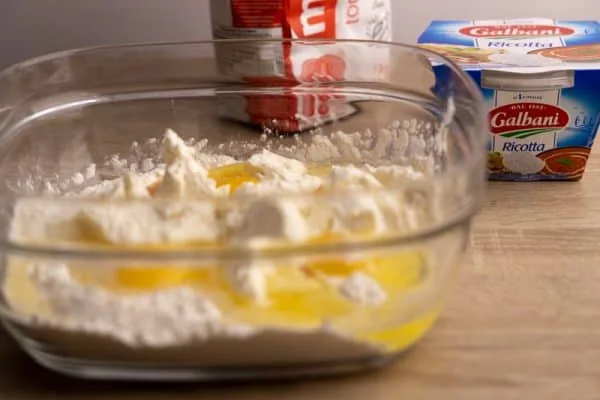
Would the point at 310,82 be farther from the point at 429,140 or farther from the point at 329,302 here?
the point at 329,302

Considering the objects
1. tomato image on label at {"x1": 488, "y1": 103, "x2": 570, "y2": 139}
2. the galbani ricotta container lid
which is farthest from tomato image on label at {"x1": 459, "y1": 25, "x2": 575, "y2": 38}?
tomato image on label at {"x1": 488, "y1": 103, "x2": 570, "y2": 139}

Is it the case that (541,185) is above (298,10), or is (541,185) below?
below

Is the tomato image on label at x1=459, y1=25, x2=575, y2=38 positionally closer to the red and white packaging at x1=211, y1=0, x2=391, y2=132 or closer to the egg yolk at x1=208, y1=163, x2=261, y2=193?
the red and white packaging at x1=211, y1=0, x2=391, y2=132

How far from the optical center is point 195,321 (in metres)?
0.43

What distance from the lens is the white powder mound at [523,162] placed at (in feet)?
2.23

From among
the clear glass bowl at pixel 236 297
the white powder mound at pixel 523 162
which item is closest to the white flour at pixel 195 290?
the clear glass bowl at pixel 236 297

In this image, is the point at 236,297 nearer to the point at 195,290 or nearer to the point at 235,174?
the point at 195,290

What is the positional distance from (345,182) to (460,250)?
108 mm

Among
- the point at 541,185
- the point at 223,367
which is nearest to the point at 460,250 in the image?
the point at 223,367

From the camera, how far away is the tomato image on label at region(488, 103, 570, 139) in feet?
2.17

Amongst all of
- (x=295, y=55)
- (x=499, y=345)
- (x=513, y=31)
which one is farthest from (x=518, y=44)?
(x=499, y=345)

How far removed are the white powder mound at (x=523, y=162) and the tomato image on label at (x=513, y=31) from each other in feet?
0.38

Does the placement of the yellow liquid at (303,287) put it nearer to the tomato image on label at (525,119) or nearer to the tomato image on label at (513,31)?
the tomato image on label at (525,119)

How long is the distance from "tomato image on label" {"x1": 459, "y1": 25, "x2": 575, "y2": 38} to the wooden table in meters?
0.19
